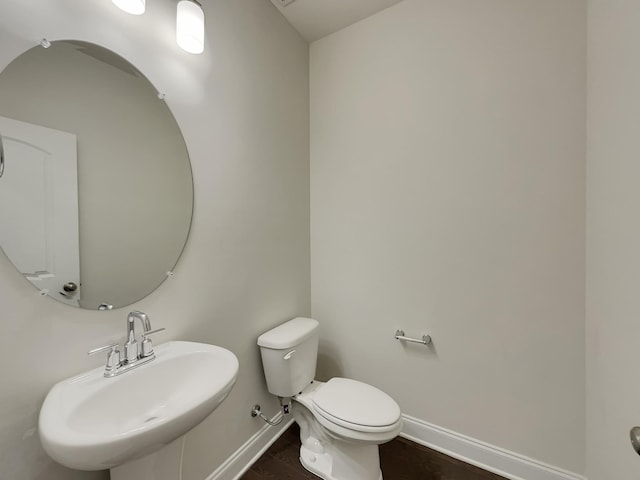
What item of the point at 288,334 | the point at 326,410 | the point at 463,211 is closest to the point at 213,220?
the point at 288,334

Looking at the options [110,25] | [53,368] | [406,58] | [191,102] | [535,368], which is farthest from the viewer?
[406,58]

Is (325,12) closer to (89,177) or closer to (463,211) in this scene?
(463,211)

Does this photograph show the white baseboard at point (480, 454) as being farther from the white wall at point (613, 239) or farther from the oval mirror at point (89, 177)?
the oval mirror at point (89, 177)

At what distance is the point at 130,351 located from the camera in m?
0.88

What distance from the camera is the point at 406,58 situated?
1.56m

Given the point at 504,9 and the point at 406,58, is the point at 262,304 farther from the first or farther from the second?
the point at 504,9

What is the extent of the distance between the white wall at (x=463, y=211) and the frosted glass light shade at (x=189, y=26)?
37.8 inches

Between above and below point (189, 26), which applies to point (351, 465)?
below

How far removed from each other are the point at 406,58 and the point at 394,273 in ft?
4.23

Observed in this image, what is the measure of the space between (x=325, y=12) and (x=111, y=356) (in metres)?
2.07

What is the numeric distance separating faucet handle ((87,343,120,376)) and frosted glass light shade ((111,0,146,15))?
1128 millimetres

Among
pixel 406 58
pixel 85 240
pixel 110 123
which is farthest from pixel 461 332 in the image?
pixel 110 123

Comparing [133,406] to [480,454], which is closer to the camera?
[133,406]

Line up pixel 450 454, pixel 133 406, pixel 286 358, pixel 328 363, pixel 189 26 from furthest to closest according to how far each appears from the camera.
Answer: pixel 328 363, pixel 450 454, pixel 286 358, pixel 189 26, pixel 133 406
